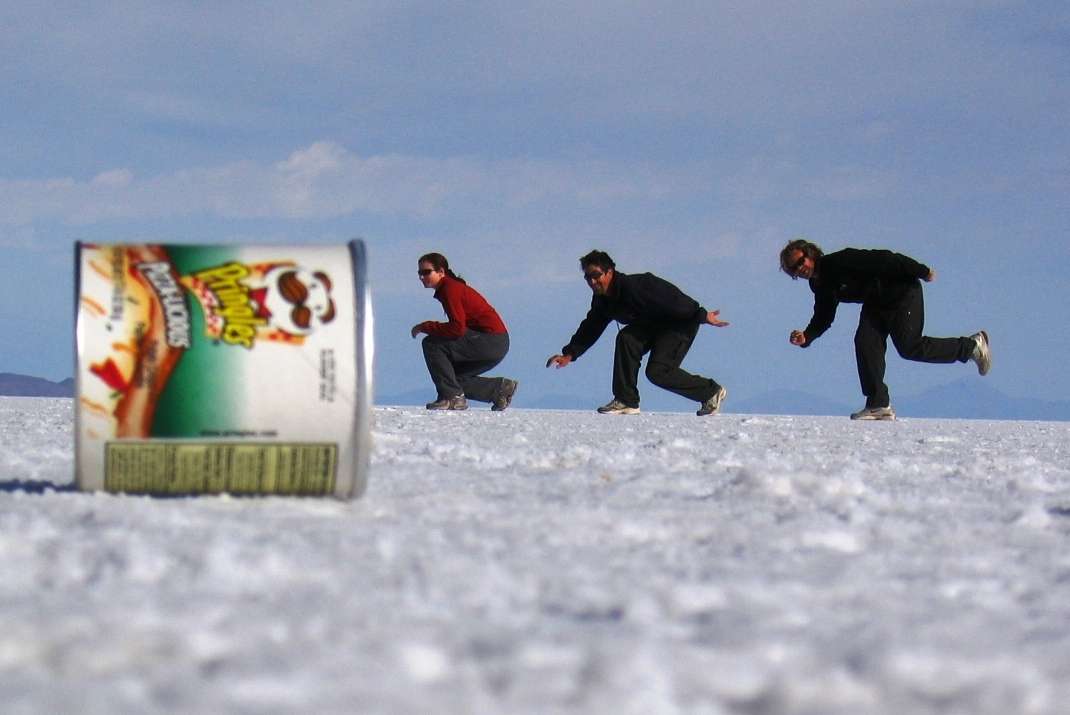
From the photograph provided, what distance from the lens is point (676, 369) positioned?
315 inches

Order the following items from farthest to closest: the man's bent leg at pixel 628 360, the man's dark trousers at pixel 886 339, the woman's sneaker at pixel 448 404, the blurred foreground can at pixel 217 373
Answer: the woman's sneaker at pixel 448 404
the man's bent leg at pixel 628 360
the man's dark trousers at pixel 886 339
the blurred foreground can at pixel 217 373

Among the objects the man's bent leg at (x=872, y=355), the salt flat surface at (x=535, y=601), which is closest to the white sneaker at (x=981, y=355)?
the man's bent leg at (x=872, y=355)

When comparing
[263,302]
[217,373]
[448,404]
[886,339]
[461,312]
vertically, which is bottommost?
[448,404]

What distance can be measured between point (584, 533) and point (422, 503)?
0.35 meters

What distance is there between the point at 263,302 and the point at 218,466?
0.24 m

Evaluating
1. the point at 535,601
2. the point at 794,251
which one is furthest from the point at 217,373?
the point at 794,251

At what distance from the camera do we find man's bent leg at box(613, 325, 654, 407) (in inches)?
316

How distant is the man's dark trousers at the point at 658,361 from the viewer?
796 cm

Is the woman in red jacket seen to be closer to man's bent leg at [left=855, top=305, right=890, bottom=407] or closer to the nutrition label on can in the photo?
man's bent leg at [left=855, top=305, right=890, bottom=407]

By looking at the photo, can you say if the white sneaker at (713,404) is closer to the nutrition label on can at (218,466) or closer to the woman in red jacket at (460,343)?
the woman in red jacket at (460,343)

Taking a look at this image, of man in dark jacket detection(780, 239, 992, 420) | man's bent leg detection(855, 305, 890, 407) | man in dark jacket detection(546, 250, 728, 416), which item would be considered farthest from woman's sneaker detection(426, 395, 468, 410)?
man's bent leg detection(855, 305, 890, 407)

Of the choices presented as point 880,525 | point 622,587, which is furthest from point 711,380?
point 622,587

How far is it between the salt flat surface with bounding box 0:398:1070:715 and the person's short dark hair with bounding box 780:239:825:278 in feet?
17.8

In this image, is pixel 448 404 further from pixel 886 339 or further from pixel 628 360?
pixel 886 339
